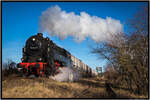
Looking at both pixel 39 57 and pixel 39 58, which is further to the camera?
pixel 39 57

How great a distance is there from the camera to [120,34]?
1426 centimetres

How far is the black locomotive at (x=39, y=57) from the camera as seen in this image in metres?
13.5

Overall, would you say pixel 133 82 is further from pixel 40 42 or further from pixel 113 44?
pixel 40 42

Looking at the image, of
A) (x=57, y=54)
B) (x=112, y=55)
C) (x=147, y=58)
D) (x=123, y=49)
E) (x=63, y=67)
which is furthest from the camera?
(x=63, y=67)

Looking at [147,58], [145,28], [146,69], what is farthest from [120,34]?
[146,69]

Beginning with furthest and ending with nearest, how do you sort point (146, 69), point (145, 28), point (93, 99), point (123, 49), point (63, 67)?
point (63, 67)
point (123, 49)
point (145, 28)
point (146, 69)
point (93, 99)

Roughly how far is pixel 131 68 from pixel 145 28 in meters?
3.72

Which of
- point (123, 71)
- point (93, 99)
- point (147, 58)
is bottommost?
point (93, 99)

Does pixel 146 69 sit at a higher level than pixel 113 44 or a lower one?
lower

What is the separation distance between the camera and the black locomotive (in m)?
13.5

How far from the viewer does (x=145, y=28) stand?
37.4 ft

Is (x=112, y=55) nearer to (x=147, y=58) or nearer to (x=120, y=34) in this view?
(x=120, y=34)

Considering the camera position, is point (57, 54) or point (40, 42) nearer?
point (40, 42)

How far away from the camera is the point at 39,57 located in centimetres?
1438
